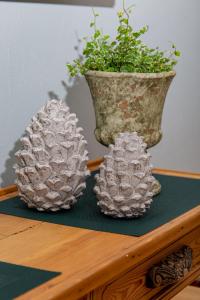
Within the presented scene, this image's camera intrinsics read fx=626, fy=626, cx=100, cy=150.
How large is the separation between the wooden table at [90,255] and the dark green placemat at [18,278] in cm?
2

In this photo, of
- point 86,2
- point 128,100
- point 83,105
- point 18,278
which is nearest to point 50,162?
point 128,100

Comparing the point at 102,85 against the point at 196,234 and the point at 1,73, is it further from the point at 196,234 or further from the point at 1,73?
the point at 196,234

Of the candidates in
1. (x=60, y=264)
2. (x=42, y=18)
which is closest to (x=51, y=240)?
(x=60, y=264)

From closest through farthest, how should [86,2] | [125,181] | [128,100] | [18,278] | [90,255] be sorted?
[18,278] → [90,255] → [125,181] → [128,100] → [86,2]

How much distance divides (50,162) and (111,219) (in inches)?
6.7

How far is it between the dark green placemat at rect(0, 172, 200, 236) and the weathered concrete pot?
0.15 meters

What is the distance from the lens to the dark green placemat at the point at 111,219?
4.01 ft

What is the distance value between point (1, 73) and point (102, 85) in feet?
0.80

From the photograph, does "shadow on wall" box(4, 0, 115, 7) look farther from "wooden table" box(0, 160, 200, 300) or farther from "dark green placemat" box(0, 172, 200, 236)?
"wooden table" box(0, 160, 200, 300)

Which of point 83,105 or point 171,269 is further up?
point 83,105

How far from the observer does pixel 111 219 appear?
1273 millimetres

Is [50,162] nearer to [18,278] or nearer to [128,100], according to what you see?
[128,100]

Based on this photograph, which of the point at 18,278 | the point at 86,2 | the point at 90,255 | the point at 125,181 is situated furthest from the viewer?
the point at 86,2

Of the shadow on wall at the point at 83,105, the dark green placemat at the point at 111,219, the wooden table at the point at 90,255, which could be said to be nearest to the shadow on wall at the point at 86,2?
the shadow on wall at the point at 83,105
